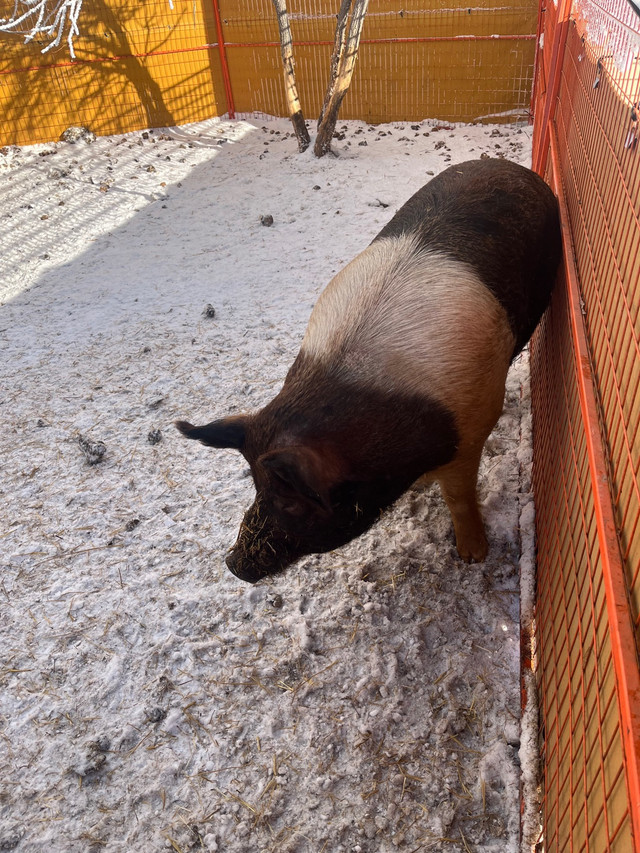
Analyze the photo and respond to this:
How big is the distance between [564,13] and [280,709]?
180 inches

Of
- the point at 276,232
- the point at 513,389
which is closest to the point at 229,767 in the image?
the point at 513,389

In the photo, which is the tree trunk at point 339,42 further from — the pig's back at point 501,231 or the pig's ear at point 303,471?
the pig's ear at point 303,471

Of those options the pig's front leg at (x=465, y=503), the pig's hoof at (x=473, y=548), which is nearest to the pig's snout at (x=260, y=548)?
the pig's front leg at (x=465, y=503)

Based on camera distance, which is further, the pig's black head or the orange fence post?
the orange fence post

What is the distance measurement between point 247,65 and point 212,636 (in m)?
11.1

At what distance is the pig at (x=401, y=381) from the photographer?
2.44 meters

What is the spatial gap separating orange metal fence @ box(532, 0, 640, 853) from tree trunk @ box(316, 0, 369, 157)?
5970mm

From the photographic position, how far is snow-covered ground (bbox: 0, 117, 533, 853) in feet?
7.57

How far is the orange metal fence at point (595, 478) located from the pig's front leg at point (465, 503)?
321 millimetres

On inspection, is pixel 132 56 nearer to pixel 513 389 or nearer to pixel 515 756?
pixel 513 389

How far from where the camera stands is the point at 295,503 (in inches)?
94.7

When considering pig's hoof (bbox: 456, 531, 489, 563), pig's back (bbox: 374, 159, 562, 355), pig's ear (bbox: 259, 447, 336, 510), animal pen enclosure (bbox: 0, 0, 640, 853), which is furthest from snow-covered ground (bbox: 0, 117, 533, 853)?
pig's back (bbox: 374, 159, 562, 355)

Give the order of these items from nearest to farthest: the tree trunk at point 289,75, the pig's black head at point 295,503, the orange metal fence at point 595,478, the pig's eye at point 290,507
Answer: the orange metal fence at point 595,478 → the pig's black head at point 295,503 → the pig's eye at point 290,507 → the tree trunk at point 289,75

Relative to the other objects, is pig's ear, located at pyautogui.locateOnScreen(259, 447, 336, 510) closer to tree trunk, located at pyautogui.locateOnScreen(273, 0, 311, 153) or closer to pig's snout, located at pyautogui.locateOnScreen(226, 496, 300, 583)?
pig's snout, located at pyautogui.locateOnScreen(226, 496, 300, 583)
